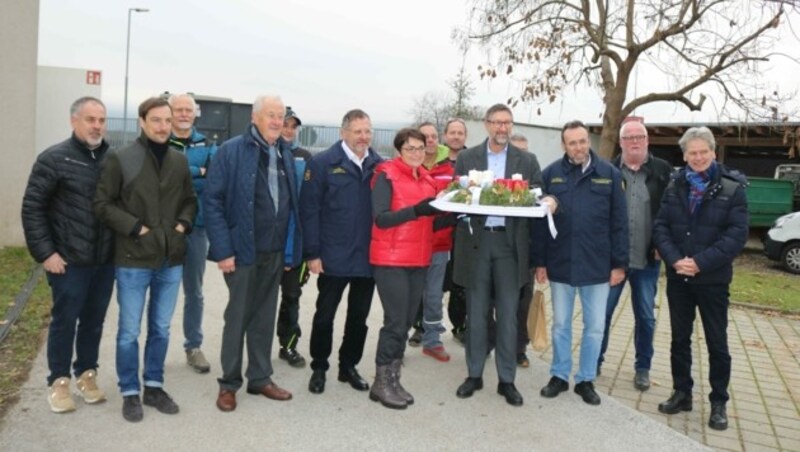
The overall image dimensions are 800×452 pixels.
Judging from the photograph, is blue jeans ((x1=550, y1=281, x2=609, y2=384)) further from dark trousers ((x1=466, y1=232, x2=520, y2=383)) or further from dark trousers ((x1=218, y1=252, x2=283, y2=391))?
dark trousers ((x1=218, y1=252, x2=283, y2=391))

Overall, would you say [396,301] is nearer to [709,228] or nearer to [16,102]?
[709,228]

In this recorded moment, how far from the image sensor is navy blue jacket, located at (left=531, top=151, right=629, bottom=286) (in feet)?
14.9

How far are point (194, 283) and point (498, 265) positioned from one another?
94.5 inches

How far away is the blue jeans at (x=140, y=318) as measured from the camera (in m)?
3.95

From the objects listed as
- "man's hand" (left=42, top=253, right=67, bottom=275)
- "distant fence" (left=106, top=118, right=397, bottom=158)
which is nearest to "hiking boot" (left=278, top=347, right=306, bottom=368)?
"man's hand" (left=42, top=253, right=67, bottom=275)

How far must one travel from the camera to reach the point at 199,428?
→ 383 centimetres

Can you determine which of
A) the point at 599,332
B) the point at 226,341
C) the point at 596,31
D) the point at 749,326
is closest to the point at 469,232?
the point at 599,332

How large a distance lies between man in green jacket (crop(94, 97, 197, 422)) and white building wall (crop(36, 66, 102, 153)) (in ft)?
37.6

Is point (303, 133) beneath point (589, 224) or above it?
above

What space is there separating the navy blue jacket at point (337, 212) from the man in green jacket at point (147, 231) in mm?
819

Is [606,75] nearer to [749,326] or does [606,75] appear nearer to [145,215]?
[749,326]

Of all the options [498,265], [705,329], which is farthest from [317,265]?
[705,329]

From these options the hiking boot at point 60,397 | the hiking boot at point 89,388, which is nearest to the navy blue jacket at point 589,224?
the hiking boot at point 89,388

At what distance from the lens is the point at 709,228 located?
4305mm
